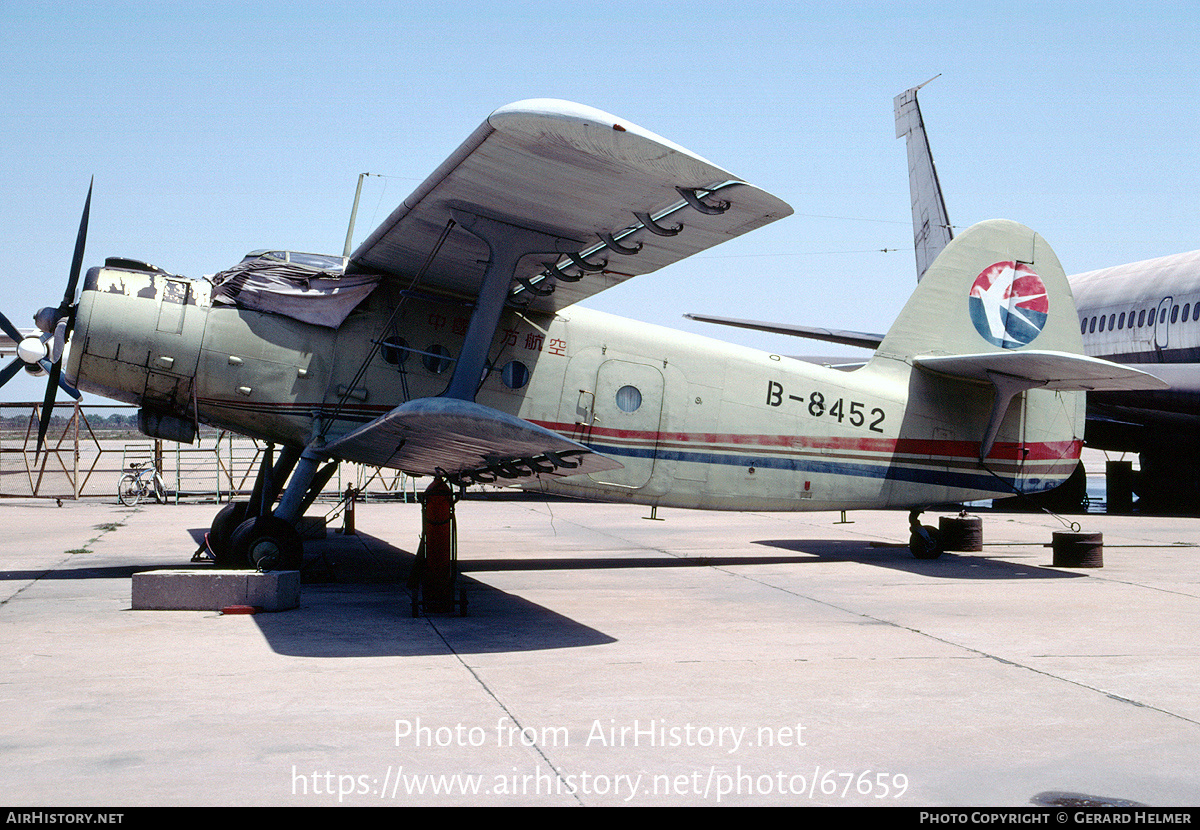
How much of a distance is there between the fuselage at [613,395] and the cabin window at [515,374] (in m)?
0.01

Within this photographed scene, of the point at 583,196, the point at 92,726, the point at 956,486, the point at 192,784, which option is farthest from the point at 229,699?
the point at 956,486

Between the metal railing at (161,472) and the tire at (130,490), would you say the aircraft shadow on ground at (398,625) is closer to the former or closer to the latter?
the metal railing at (161,472)

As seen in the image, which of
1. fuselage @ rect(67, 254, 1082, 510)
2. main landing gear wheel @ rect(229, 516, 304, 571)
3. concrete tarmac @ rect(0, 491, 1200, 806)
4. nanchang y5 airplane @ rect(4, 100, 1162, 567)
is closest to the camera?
concrete tarmac @ rect(0, 491, 1200, 806)

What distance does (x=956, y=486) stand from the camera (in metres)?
12.9

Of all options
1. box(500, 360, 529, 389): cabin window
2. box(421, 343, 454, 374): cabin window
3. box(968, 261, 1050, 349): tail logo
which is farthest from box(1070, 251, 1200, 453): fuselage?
box(421, 343, 454, 374): cabin window

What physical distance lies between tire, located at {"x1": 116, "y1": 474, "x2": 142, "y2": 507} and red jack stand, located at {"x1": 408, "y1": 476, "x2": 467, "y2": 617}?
637 inches

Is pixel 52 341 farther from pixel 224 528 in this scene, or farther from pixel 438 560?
pixel 438 560

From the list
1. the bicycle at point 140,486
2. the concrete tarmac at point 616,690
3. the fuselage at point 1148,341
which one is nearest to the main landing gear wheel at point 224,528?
the concrete tarmac at point 616,690

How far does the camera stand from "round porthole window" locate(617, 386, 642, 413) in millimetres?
11281

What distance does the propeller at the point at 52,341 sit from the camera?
9.62 meters

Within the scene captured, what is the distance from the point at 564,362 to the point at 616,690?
5.78 m

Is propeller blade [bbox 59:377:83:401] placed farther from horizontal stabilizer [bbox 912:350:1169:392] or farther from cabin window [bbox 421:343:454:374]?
horizontal stabilizer [bbox 912:350:1169:392]

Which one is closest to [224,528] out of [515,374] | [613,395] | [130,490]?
[515,374]

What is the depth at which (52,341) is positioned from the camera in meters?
9.74
